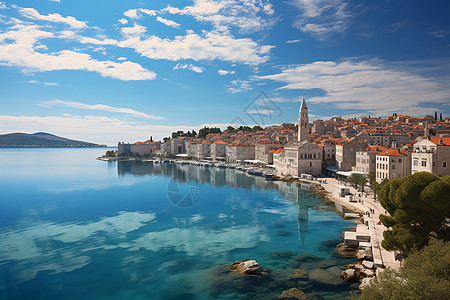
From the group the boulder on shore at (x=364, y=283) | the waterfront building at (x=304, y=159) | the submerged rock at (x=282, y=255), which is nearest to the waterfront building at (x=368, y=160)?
the waterfront building at (x=304, y=159)

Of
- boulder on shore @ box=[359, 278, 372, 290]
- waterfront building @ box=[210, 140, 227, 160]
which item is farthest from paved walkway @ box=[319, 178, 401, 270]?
waterfront building @ box=[210, 140, 227, 160]

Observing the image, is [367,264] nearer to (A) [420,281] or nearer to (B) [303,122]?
(A) [420,281]

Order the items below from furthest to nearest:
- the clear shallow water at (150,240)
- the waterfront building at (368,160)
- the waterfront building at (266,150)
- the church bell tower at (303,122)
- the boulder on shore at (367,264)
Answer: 1. the waterfront building at (266,150)
2. the church bell tower at (303,122)
3. the waterfront building at (368,160)
4. the boulder on shore at (367,264)
5. the clear shallow water at (150,240)

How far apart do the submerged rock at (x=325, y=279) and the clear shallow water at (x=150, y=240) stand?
1.89 ft

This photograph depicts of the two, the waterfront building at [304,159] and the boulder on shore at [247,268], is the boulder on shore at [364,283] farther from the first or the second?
the waterfront building at [304,159]

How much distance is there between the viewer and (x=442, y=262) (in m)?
10.4

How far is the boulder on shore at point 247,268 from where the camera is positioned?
614 inches

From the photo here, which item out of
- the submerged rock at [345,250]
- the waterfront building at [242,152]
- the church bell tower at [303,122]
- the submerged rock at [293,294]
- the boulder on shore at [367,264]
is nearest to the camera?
the submerged rock at [293,294]

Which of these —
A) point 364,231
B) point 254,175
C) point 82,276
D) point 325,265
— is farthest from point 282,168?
point 82,276

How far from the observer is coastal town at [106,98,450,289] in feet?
59.4

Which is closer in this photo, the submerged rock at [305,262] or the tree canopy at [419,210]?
the tree canopy at [419,210]

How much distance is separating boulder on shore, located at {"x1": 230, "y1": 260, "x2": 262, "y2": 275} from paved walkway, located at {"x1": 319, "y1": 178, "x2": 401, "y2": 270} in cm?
623

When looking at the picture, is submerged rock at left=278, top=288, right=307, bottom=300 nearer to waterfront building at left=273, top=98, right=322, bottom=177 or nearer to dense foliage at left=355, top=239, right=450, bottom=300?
dense foliage at left=355, top=239, right=450, bottom=300

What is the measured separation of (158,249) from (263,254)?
23.6 feet
